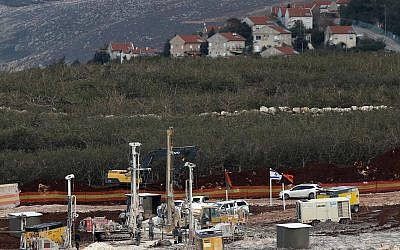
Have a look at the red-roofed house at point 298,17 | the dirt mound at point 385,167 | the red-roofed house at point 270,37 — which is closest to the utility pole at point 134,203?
the dirt mound at point 385,167

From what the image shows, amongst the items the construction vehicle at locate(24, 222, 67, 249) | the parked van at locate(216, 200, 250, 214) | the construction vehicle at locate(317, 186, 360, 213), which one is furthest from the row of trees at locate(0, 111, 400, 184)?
the construction vehicle at locate(24, 222, 67, 249)

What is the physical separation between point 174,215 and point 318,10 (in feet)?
364

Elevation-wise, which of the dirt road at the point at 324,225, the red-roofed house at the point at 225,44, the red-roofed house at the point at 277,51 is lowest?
the dirt road at the point at 324,225

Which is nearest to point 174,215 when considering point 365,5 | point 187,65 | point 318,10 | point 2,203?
point 2,203

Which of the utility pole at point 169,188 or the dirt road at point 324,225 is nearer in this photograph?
the dirt road at point 324,225

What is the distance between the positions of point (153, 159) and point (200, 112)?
20.4 metres

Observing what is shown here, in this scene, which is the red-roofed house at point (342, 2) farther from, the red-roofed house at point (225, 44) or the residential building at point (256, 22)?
the red-roofed house at point (225, 44)

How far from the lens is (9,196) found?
52688 mm

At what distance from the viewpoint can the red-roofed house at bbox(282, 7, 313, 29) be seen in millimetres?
140025

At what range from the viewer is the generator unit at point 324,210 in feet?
139

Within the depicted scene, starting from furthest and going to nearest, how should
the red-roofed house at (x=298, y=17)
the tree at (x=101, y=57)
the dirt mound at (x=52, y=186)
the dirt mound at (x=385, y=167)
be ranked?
1. the red-roofed house at (x=298, y=17)
2. the tree at (x=101, y=57)
3. the dirt mound at (x=52, y=186)
4. the dirt mound at (x=385, y=167)

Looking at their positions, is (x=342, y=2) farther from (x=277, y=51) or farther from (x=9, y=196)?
(x=9, y=196)

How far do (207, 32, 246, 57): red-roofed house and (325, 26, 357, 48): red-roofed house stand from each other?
10372 mm

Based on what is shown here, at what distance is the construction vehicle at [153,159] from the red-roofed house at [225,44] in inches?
2680
